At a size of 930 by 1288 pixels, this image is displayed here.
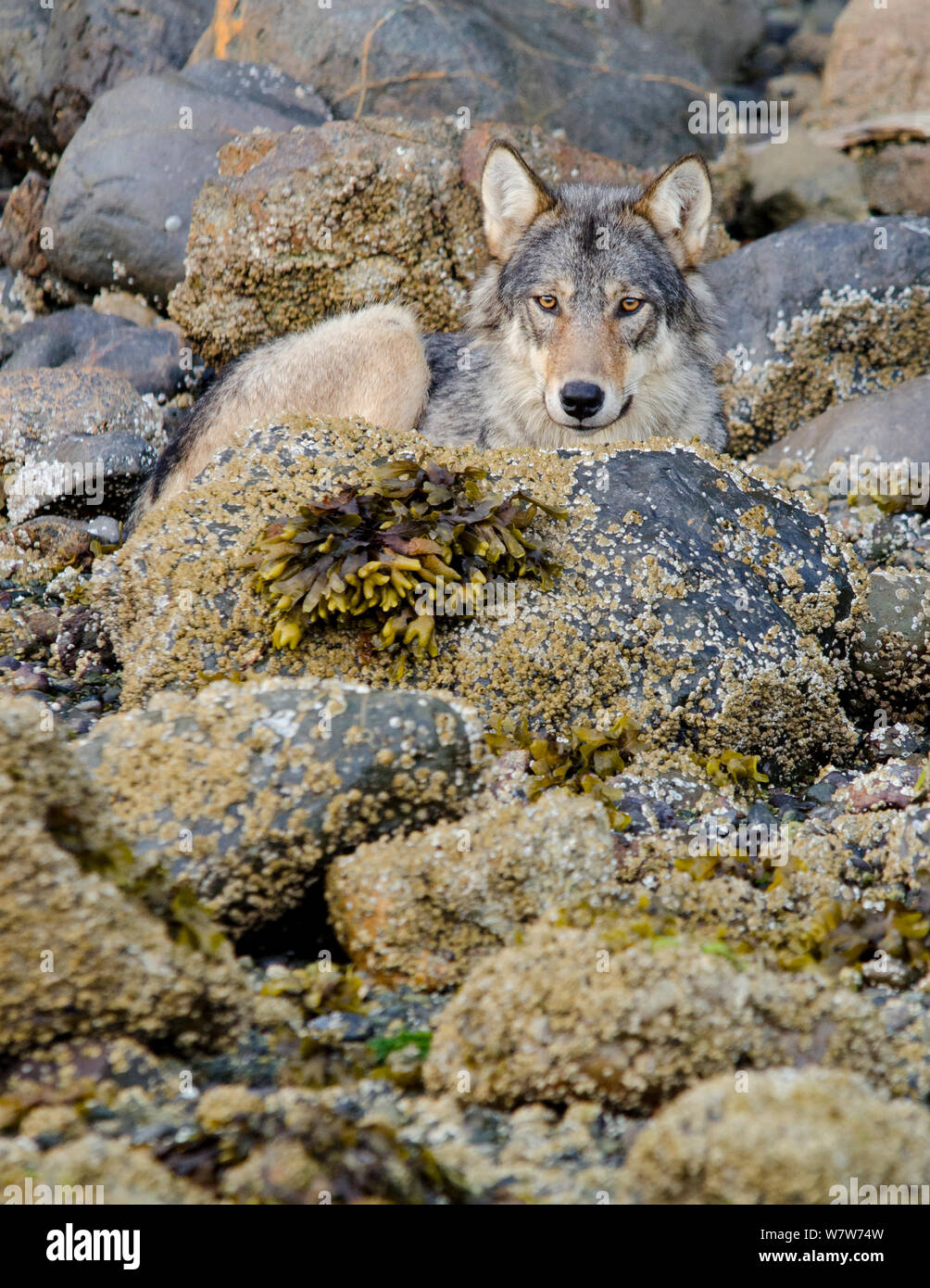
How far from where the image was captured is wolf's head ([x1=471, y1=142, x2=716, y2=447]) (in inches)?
246

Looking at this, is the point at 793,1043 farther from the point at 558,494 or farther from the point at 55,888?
the point at 558,494

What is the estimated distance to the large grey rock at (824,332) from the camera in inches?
340

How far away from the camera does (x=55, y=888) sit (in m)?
3.21

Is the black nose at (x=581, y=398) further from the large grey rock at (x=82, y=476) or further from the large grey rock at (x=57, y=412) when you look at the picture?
the large grey rock at (x=57, y=412)

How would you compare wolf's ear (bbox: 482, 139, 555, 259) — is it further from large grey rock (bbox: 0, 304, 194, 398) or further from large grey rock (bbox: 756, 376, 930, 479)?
large grey rock (bbox: 0, 304, 194, 398)

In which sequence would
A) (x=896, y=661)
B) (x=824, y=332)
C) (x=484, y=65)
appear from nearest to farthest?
(x=896, y=661) < (x=824, y=332) < (x=484, y=65)

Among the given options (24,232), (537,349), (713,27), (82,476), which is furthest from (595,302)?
(713,27)

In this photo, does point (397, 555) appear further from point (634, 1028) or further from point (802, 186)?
point (802, 186)

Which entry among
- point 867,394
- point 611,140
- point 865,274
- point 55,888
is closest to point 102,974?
point 55,888

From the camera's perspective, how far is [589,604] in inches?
213

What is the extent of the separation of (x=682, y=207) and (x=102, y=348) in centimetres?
490

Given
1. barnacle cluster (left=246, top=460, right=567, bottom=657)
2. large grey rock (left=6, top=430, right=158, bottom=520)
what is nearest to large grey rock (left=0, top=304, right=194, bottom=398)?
large grey rock (left=6, top=430, right=158, bottom=520)

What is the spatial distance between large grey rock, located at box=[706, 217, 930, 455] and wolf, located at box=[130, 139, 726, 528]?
4.58 ft

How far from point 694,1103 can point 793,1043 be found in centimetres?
64
